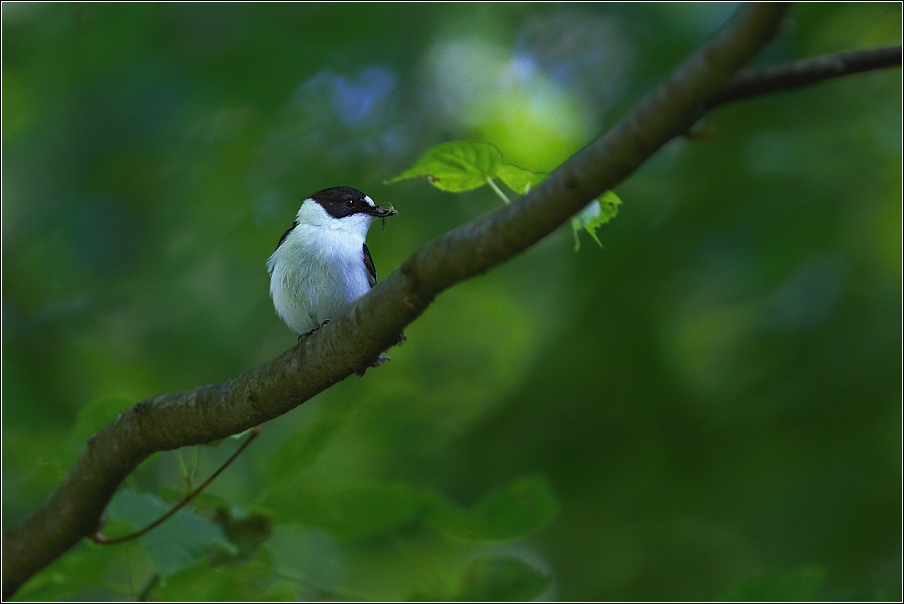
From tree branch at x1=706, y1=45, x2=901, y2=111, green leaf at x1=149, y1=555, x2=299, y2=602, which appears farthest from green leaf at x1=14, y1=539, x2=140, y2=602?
tree branch at x1=706, y1=45, x2=901, y2=111

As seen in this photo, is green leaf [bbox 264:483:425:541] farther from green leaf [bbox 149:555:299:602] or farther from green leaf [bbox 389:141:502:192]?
green leaf [bbox 389:141:502:192]

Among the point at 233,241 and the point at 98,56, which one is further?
the point at 233,241

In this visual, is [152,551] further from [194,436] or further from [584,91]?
[584,91]

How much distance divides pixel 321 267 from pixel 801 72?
2.90 meters

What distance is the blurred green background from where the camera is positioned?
18.7 feet

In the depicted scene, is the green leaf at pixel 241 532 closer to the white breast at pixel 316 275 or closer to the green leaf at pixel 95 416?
the green leaf at pixel 95 416

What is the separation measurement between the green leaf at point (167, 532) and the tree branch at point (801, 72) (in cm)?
222

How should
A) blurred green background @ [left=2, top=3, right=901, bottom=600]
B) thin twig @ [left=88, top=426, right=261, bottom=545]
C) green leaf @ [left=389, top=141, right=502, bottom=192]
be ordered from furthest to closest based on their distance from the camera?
blurred green background @ [left=2, top=3, right=901, bottom=600], thin twig @ [left=88, top=426, right=261, bottom=545], green leaf @ [left=389, top=141, right=502, bottom=192]

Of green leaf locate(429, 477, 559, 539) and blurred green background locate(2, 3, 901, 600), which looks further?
blurred green background locate(2, 3, 901, 600)

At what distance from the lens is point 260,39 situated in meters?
6.41

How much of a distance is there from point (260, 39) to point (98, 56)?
3.82 ft

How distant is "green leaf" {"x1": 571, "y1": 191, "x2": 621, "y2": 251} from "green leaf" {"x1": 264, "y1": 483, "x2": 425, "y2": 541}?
4.57 ft

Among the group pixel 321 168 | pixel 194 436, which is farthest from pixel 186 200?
pixel 194 436

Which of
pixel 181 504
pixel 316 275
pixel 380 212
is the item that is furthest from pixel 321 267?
pixel 181 504
